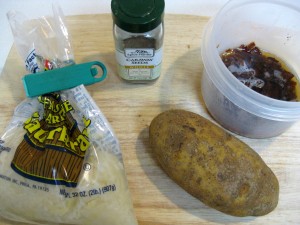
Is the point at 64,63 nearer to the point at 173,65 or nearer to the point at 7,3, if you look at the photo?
the point at 173,65

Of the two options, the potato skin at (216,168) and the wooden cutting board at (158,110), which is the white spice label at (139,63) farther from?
the potato skin at (216,168)

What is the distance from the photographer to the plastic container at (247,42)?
2.03 feet

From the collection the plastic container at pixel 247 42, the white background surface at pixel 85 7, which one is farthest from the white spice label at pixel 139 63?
the white background surface at pixel 85 7

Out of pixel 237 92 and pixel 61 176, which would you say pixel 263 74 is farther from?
pixel 61 176

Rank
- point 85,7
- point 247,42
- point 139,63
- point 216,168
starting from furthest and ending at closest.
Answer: point 85,7 < point 247,42 < point 139,63 < point 216,168

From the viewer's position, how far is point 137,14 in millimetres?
594

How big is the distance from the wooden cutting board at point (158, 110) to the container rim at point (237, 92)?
0.12 metres

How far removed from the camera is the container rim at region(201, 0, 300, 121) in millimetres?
606

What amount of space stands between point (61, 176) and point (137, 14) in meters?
0.33

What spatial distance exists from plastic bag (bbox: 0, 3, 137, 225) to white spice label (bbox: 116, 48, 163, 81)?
166 mm

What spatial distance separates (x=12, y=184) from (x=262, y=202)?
46cm

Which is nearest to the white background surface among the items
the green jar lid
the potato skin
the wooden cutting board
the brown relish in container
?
the wooden cutting board

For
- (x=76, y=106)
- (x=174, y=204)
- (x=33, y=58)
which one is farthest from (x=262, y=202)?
(x=33, y=58)

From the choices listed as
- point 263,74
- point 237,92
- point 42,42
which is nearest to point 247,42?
point 263,74
